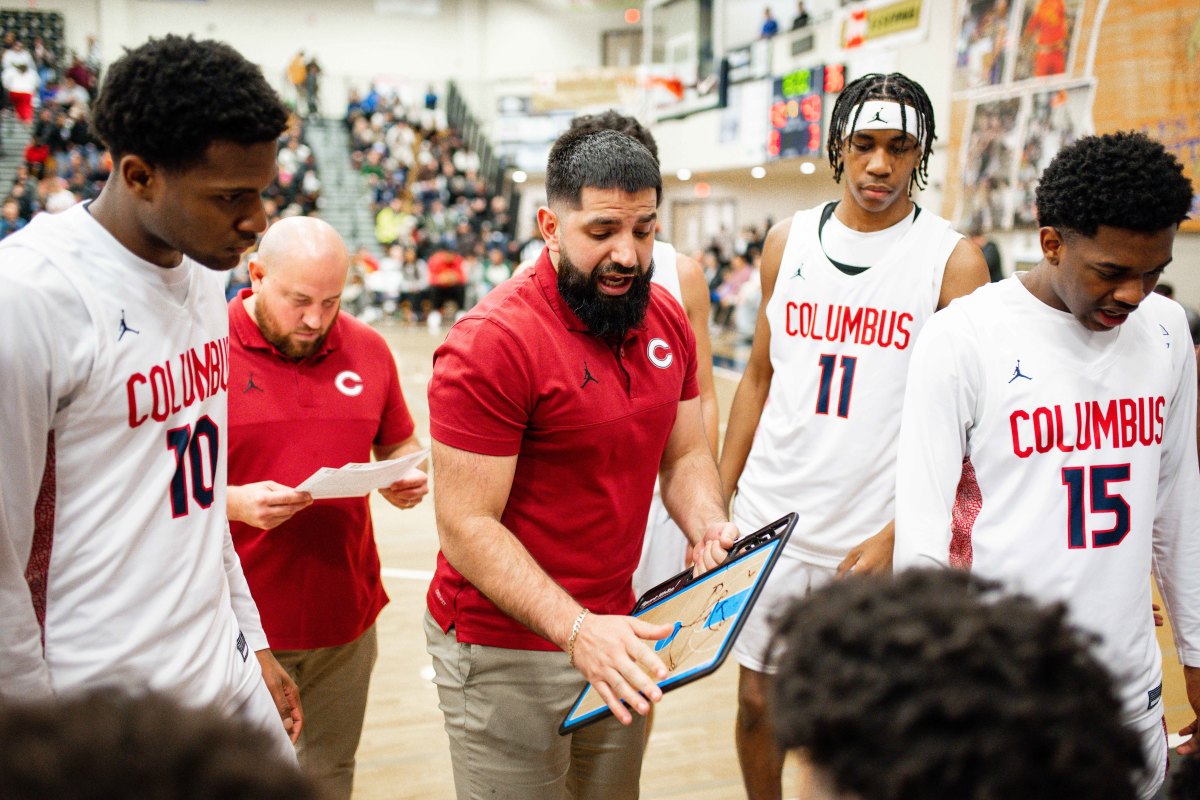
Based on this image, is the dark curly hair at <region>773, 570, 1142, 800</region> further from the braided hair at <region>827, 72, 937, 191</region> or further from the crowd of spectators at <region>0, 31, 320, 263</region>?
the crowd of spectators at <region>0, 31, 320, 263</region>

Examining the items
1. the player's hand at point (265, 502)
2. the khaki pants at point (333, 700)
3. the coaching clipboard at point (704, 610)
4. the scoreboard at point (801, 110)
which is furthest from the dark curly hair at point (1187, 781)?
the scoreboard at point (801, 110)

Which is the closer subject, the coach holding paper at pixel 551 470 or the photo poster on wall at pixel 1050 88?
the coach holding paper at pixel 551 470

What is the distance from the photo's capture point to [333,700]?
2854 millimetres

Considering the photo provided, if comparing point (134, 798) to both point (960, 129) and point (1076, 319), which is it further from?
point (960, 129)

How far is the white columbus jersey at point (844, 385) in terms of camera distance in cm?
282

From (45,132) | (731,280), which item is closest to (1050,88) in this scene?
(731,280)

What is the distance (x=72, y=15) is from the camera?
25.1 meters

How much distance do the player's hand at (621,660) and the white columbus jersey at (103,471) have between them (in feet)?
2.30

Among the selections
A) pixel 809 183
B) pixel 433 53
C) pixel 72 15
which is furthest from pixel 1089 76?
pixel 72 15

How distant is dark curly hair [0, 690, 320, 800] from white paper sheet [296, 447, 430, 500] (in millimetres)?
1424

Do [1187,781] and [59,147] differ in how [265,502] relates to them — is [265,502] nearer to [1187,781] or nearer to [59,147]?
[1187,781]

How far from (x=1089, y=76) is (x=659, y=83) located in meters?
12.5

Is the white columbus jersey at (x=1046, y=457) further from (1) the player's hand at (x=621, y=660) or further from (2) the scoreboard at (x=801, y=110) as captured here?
(2) the scoreboard at (x=801, y=110)

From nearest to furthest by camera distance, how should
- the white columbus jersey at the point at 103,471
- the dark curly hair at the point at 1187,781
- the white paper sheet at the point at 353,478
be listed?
1. the dark curly hair at the point at 1187,781
2. the white columbus jersey at the point at 103,471
3. the white paper sheet at the point at 353,478
